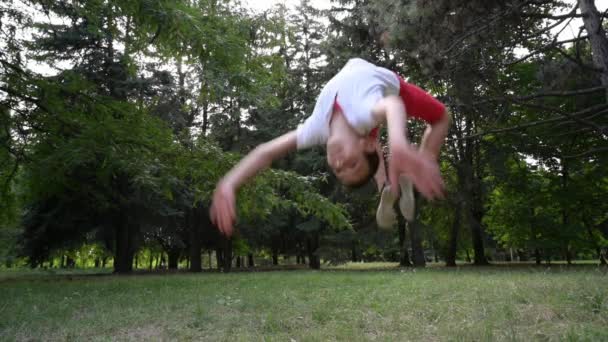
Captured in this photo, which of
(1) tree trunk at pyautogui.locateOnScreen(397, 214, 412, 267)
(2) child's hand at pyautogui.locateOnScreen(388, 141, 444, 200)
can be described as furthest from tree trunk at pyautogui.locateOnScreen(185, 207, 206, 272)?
(2) child's hand at pyautogui.locateOnScreen(388, 141, 444, 200)

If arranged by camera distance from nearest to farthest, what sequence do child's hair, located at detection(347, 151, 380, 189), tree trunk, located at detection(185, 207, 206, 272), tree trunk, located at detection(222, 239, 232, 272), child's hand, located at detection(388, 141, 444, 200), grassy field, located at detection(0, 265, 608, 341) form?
child's hand, located at detection(388, 141, 444, 200)
child's hair, located at detection(347, 151, 380, 189)
grassy field, located at detection(0, 265, 608, 341)
tree trunk, located at detection(222, 239, 232, 272)
tree trunk, located at detection(185, 207, 206, 272)

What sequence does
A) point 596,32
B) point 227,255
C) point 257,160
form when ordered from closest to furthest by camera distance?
point 257,160
point 596,32
point 227,255

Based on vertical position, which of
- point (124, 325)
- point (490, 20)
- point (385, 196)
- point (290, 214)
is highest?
point (490, 20)

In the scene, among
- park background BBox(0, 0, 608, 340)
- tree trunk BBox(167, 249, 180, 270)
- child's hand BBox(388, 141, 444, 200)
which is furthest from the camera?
tree trunk BBox(167, 249, 180, 270)

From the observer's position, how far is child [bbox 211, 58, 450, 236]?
264 centimetres

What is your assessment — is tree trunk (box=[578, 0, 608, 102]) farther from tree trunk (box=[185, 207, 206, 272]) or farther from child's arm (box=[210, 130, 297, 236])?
tree trunk (box=[185, 207, 206, 272])

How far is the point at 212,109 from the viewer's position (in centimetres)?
2494

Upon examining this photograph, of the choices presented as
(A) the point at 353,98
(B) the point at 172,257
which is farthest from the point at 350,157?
(B) the point at 172,257

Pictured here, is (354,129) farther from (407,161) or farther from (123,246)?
(123,246)

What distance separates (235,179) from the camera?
119 inches

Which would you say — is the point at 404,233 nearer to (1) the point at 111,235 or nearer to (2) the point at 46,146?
(1) the point at 111,235

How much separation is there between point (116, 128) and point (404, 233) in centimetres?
1814

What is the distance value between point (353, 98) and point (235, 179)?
921mm

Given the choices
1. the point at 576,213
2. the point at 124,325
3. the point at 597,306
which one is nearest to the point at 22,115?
the point at 124,325
